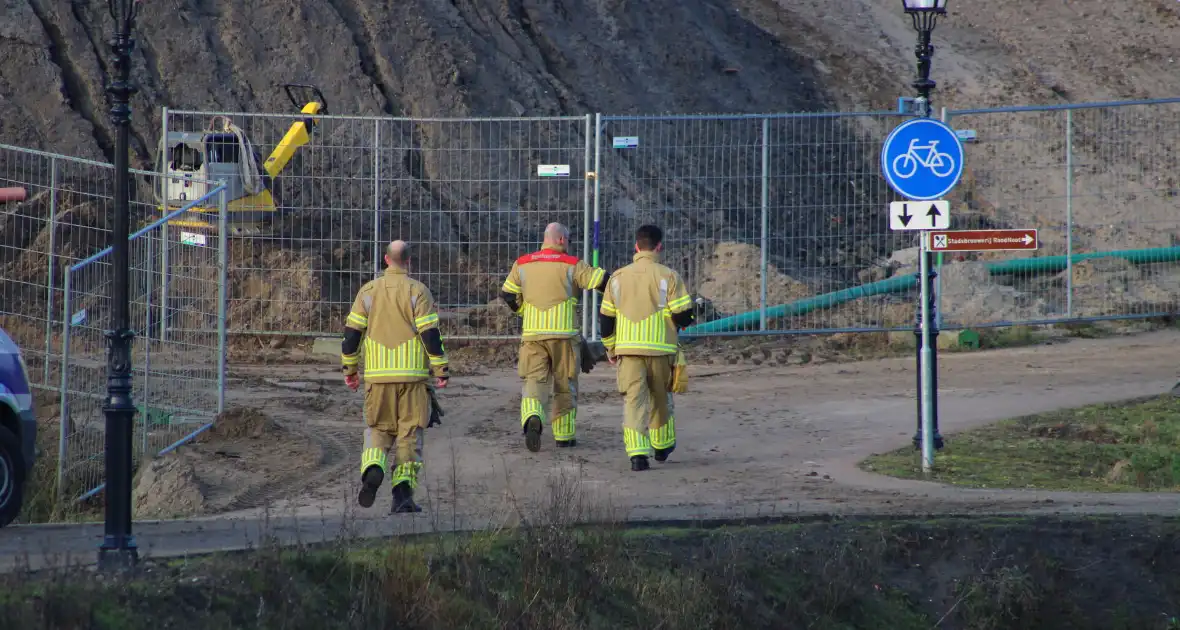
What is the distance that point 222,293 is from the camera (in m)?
14.6

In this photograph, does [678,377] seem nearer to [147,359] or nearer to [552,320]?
[552,320]

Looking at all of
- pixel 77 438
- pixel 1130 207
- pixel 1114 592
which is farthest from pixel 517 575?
pixel 1130 207

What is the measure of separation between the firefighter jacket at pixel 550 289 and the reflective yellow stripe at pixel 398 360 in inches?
93.6

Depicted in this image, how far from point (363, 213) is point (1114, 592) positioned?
1209cm

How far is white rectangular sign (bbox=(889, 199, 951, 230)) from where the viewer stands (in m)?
13.4

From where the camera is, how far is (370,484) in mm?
11648

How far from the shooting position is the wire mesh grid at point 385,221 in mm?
20078

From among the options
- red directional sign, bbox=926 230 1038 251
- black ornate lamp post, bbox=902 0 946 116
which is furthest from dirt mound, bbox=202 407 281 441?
black ornate lamp post, bbox=902 0 946 116

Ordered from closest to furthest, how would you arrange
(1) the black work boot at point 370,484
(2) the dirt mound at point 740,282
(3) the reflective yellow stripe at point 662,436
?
(1) the black work boot at point 370,484 < (3) the reflective yellow stripe at point 662,436 < (2) the dirt mound at point 740,282

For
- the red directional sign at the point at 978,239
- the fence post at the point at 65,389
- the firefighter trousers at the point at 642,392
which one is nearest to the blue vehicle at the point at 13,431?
the fence post at the point at 65,389

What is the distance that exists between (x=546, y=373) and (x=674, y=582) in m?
4.32

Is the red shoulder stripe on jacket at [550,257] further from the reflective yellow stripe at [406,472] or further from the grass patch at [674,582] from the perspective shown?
the grass patch at [674,582]

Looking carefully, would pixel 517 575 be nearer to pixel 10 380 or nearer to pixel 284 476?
pixel 10 380

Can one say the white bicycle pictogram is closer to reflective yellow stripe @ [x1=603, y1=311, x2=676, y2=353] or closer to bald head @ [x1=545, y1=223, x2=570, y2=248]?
reflective yellow stripe @ [x1=603, y1=311, x2=676, y2=353]
